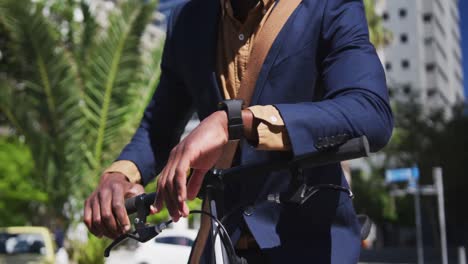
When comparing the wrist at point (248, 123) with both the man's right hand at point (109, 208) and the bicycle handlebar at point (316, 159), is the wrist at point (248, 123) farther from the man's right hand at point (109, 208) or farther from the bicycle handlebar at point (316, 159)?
the man's right hand at point (109, 208)

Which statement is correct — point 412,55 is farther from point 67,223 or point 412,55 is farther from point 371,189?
point 67,223

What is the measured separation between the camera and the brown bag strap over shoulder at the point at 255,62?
1.42m

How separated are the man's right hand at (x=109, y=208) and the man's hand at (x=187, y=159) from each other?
0.62 feet

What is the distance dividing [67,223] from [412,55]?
253 feet

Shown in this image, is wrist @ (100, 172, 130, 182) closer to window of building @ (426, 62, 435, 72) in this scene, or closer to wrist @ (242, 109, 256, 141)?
wrist @ (242, 109, 256, 141)

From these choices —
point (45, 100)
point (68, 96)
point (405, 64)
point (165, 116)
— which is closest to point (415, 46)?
point (405, 64)

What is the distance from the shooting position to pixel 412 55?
274 feet

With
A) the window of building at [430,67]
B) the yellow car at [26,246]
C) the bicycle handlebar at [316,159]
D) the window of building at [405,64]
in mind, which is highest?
the bicycle handlebar at [316,159]

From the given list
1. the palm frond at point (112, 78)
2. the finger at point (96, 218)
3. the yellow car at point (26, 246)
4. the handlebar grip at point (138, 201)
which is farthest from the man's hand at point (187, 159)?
the yellow car at point (26, 246)

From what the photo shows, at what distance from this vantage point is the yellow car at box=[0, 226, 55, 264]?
12.7 meters

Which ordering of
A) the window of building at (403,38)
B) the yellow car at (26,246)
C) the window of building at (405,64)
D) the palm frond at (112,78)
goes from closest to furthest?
1. the palm frond at (112,78)
2. the yellow car at (26,246)
3. the window of building at (405,64)
4. the window of building at (403,38)

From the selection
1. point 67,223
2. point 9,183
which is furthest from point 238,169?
point 9,183

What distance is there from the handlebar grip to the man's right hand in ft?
0.03

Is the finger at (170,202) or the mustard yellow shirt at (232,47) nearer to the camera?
the finger at (170,202)
